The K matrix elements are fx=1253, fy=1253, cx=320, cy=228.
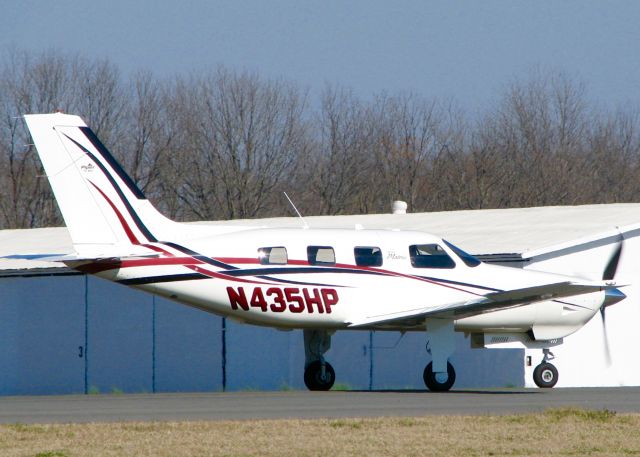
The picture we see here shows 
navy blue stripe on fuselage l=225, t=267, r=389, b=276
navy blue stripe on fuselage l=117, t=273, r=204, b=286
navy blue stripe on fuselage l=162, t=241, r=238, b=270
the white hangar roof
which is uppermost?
the white hangar roof

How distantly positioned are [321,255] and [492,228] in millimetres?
9337

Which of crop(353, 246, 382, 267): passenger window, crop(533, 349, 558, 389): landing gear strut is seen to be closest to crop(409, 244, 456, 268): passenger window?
crop(353, 246, 382, 267): passenger window

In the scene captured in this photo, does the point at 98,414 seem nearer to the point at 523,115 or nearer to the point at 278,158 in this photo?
the point at 278,158

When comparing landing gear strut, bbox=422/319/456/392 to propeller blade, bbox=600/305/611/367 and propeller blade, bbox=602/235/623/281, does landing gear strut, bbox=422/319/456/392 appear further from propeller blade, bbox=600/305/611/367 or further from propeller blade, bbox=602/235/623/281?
propeller blade, bbox=602/235/623/281

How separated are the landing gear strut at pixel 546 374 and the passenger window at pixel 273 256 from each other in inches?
239

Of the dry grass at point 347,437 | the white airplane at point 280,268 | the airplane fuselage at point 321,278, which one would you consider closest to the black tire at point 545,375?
the airplane fuselage at point 321,278

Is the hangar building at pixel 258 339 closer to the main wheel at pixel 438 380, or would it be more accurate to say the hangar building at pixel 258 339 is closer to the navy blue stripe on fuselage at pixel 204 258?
the main wheel at pixel 438 380

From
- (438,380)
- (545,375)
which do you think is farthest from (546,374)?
(438,380)

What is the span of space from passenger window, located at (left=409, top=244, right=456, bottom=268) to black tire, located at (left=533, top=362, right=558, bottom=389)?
339 centimetres

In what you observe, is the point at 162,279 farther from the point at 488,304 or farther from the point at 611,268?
the point at 611,268

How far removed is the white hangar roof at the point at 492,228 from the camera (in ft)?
90.3

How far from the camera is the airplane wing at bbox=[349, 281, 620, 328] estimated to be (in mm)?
21391

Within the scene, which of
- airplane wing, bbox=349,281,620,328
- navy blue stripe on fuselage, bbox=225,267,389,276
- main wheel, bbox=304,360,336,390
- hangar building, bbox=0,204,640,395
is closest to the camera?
airplane wing, bbox=349,281,620,328

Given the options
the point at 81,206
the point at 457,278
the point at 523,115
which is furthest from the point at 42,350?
the point at 523,115
